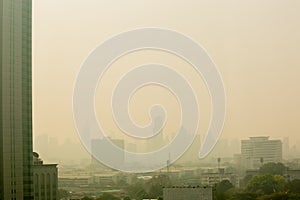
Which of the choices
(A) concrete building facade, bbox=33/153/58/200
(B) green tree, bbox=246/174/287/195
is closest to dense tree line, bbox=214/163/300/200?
(B) green tree, bbox=246/174/287/195

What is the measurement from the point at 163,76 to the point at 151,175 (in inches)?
27.5

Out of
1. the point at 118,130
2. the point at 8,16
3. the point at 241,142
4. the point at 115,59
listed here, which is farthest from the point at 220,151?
the point at 8,16

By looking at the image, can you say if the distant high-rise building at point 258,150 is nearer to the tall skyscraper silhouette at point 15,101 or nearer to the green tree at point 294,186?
the green tree at point 294,186

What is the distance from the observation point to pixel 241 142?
377 cm

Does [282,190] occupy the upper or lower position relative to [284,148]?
lower

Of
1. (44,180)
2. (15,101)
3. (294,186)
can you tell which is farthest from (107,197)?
(294,186)

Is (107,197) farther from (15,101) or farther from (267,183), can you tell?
(267,183)

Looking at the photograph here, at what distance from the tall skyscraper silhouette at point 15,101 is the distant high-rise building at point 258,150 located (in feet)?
4.99

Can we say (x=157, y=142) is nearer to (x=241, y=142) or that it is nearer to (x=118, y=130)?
(x=118, y=130)

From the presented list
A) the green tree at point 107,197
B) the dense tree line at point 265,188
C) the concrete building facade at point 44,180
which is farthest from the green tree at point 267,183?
the concrete building facade at point 44,180

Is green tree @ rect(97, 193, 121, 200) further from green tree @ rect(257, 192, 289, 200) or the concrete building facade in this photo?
green tree @ rect(257, 192, 289, 200)

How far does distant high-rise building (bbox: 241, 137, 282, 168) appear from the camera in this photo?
380cm

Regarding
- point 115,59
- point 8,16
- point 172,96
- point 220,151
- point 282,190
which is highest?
point 8,16

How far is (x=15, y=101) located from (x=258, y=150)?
1.76m
